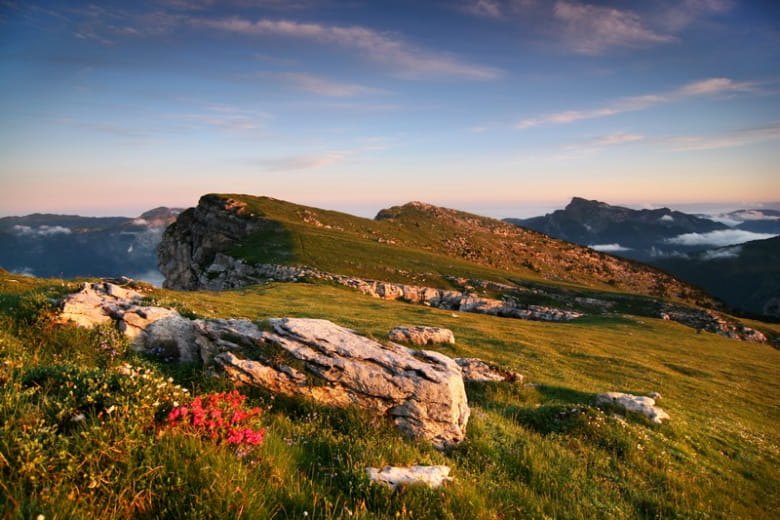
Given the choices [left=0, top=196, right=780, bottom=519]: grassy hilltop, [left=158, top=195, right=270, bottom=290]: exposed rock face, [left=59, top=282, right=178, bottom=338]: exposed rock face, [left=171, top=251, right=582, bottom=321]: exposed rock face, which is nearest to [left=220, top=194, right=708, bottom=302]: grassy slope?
[left=171, top=251, right=582, bottom=321]: exposed rock face

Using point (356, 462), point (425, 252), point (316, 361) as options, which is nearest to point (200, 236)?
point (425, 252)

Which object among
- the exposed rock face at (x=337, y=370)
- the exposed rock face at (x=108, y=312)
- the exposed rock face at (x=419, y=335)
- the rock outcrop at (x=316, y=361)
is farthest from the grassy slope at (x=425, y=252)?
the exposed rock face at (x=337, y=370)

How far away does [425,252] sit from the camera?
116 meters

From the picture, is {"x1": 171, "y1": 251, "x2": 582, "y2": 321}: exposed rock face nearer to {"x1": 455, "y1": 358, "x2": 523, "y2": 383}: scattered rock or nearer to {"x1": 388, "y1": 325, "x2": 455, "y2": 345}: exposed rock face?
{"x1": 388, "y1": 325, "x2": 455, "y2": 345}: exposed rock face

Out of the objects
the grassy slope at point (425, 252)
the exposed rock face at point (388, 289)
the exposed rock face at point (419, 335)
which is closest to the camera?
the exposed rock face at point (419, 335)

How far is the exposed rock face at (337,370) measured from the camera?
9461 millimetres

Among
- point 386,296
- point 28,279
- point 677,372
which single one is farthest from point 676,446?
point 386,296

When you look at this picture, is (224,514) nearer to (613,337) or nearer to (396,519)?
(396,519)

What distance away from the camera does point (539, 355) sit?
1191 inches

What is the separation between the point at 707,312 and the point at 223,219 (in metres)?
131

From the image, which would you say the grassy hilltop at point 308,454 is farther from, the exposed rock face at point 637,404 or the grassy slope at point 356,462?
the exposed rock face at point 637,404

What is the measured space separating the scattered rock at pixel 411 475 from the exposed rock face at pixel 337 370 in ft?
8.22

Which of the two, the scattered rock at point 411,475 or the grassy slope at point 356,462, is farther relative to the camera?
the scattered rock at point 411,475

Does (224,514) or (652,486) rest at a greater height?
(224,514)
